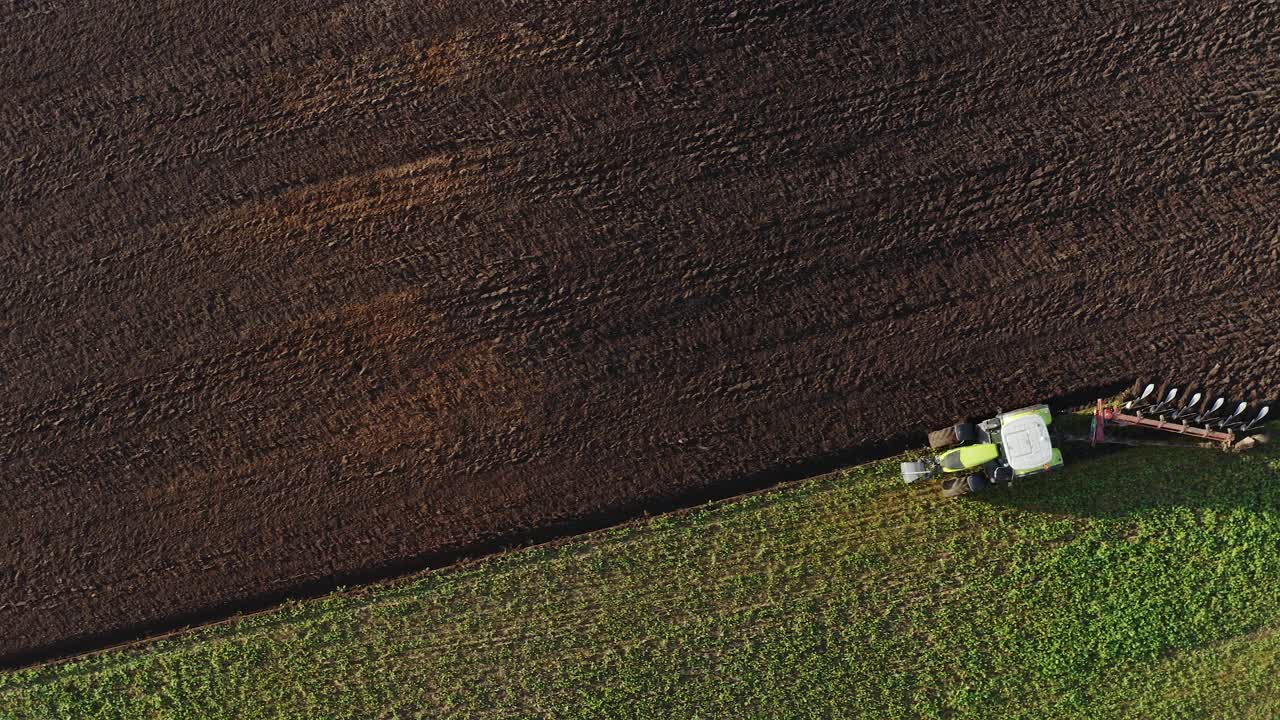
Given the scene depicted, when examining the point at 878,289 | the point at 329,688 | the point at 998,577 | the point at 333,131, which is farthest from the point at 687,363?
the point at 329,688

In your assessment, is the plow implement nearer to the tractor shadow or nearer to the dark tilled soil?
the tractor shadow

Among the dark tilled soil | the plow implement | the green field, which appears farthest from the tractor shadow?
the dark tilled soil

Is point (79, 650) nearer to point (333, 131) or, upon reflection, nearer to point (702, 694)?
point (333, 131)

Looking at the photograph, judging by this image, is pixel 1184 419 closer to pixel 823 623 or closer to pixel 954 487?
pixel 954 487

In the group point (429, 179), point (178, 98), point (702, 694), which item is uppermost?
point (178, 98)

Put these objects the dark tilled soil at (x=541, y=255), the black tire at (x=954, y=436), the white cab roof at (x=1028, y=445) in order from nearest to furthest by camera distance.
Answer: the white cab roof at (x=1028, y=445) → the black tire at (x=954, y=436) → the dark tilled soil at (x=541, y=255)

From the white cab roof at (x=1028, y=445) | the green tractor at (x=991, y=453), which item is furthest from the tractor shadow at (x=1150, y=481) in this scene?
the white cab roof at (x=1028, y=445)

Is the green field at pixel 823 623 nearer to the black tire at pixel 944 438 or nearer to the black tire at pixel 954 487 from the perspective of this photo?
the black tire at pixel 954 487
